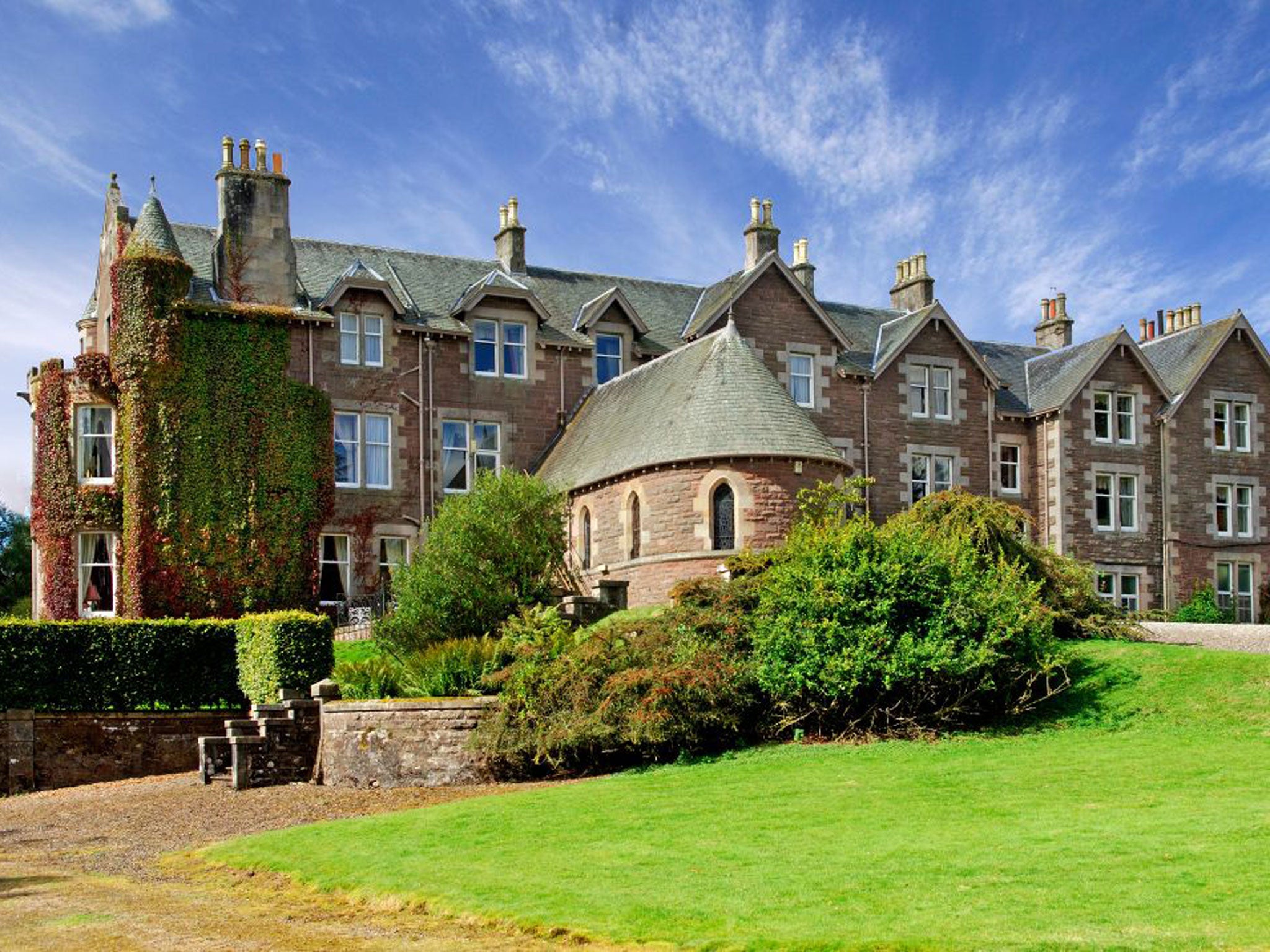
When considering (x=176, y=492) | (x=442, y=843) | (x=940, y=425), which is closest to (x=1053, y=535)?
(x=940, y=425)

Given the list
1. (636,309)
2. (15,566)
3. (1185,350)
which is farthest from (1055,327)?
(15,566)

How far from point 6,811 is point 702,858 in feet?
48.3

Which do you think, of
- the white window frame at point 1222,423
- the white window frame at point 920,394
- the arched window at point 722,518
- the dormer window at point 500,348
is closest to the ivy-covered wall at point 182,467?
the dormer window at point 500,348

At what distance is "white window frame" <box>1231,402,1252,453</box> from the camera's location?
151 ft

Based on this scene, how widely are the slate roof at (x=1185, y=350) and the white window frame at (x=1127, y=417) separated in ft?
5.07

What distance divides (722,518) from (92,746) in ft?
44.6

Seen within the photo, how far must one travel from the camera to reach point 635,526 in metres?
33.7

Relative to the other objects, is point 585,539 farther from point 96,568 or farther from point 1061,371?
point 1061,371

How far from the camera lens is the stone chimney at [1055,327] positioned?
4997 cm

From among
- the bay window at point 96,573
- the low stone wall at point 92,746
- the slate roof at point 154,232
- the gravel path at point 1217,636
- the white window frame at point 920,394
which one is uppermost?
the slate roof at point 154,232

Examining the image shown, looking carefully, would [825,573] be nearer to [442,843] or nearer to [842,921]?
[442,843]

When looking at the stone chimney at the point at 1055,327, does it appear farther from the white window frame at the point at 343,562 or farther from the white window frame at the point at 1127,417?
the white window frame at the point at 343,562

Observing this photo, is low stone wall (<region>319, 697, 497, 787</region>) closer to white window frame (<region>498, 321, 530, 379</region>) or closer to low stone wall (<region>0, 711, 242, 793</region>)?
low stone wall (<region>0, 711, 242, 793</region>)

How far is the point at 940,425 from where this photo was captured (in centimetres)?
4353
